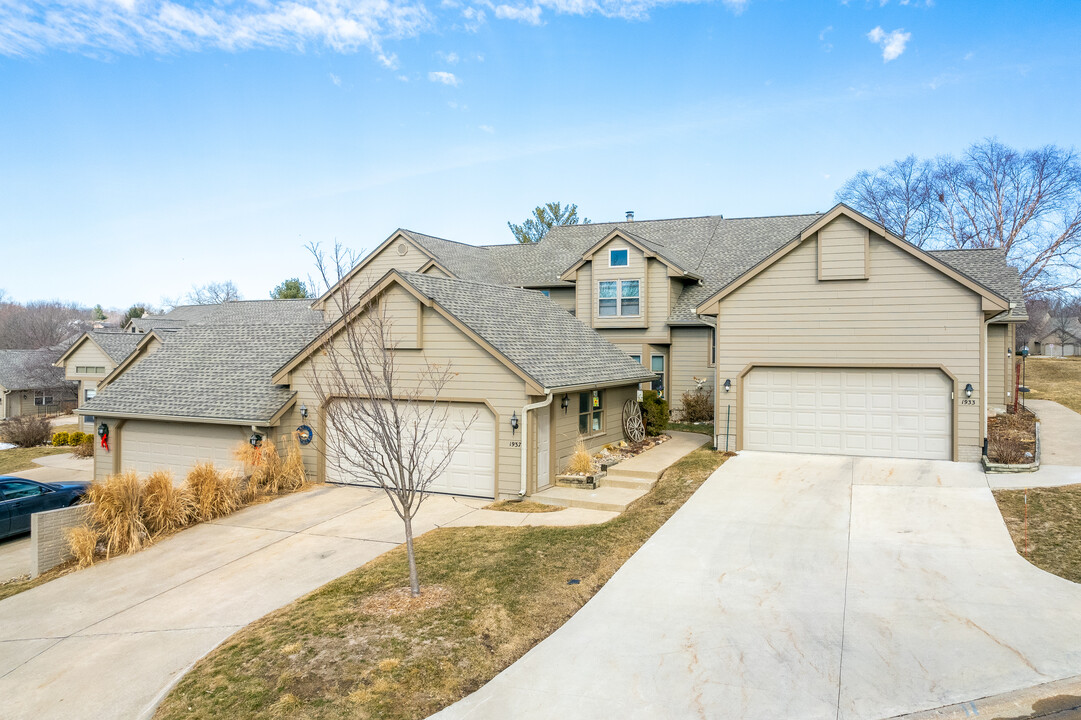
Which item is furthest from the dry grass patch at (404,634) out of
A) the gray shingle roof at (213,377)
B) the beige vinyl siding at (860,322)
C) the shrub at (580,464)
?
the gray shingle roof at (213,377)

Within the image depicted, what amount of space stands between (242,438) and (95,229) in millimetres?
20275

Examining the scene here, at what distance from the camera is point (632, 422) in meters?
19.1

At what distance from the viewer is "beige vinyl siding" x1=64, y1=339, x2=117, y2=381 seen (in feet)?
120

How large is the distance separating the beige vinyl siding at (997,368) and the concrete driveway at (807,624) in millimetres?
12773

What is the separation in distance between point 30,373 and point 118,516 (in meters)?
45.4

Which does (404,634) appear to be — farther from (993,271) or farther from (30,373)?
(30,373)

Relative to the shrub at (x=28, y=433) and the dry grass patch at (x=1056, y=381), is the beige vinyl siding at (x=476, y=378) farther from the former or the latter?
the shrub at (x=28, y=433)

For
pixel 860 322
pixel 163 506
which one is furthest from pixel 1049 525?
pixel 163 506

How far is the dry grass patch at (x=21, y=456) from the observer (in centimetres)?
2399

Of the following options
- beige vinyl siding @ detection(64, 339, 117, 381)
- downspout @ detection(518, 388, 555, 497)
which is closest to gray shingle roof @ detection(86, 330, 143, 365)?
beige vinyl siding @ detection(64, 339, 117, 381)

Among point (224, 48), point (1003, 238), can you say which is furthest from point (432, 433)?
point (1003, 238)

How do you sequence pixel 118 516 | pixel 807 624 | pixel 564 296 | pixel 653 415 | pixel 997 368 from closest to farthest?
pixel 807 624 → pixel 118 516 → pixel 653 415 → pixel 997 368 → pixel 564 296

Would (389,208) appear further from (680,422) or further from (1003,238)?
(1003,238)

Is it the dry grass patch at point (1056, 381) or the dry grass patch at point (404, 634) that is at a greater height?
the dry grass patch at point (1056, 381)
